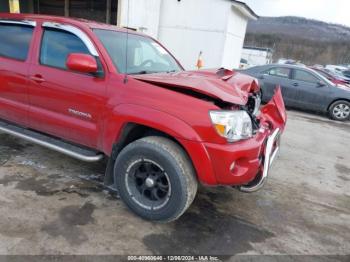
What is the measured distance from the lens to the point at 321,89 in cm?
983

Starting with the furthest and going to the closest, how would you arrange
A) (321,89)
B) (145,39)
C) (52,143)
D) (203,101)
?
1. (321,89)
2. (145,39)
3. (52,143)
4. (203,101)

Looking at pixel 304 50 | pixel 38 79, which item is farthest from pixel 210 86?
pixel 304 50

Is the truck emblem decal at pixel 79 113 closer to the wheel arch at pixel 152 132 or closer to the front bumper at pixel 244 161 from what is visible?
the wheel arch at pixel 152 132

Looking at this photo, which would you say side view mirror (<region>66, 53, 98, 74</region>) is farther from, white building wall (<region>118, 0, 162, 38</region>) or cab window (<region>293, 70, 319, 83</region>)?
white building wall (<region>118, 0, 162, 38</region>)

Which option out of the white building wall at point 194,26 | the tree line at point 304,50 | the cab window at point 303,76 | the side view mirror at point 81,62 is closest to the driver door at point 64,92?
the side view mirror at point 81,62

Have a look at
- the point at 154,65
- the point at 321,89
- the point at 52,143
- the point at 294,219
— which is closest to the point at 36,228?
the point at 52,143

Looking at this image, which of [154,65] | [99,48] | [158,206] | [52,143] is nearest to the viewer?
[158,206]

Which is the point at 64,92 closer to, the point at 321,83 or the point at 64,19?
the point at 64,19

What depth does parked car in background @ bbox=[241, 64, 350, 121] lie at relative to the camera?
9.75m

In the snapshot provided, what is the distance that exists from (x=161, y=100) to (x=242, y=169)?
3.12 feet

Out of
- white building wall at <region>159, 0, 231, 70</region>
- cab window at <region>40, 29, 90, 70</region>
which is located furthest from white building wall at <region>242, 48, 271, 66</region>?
cab window at <region>40, 29, 90, 70</region>

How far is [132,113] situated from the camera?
9.84ft

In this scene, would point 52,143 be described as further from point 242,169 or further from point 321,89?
point 321,89

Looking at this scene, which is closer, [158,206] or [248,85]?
[158,206]
